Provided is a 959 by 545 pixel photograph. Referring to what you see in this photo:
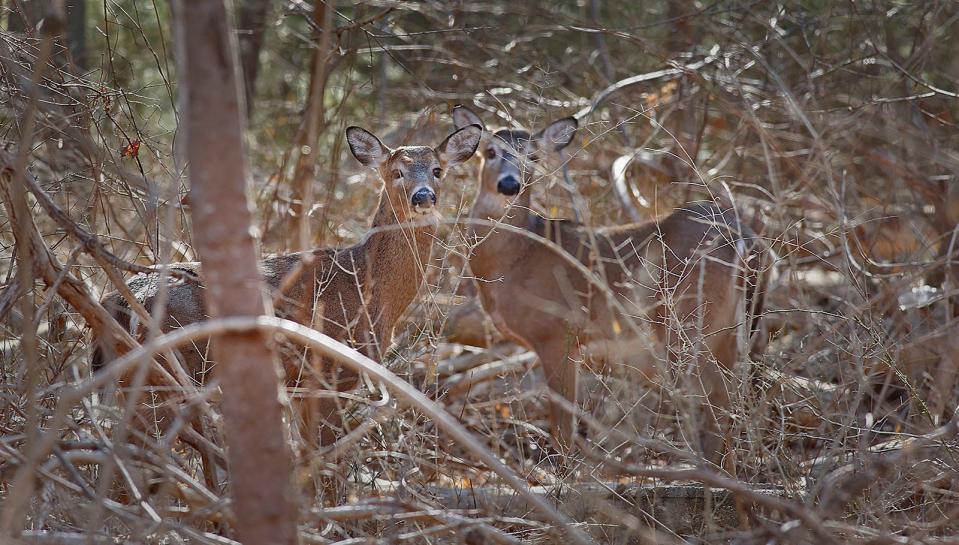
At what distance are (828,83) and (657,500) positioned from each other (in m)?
5.65

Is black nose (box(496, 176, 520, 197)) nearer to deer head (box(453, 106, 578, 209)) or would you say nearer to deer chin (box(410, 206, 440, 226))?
deer head (box(453, 106, 578, 209))

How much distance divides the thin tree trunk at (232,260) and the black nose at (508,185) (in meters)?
4.56

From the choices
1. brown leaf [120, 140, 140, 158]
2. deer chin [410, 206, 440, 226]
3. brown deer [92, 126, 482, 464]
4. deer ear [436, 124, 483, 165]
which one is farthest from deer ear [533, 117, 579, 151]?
brown leaf [120, 140, 140, 158]

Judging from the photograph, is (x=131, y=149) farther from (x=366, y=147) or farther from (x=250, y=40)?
(x=250, y=40)

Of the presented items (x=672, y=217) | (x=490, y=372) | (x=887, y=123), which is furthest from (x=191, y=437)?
(x=887, y=123)

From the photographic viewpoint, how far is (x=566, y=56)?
10172 mm

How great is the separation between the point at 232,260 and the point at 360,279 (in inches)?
132

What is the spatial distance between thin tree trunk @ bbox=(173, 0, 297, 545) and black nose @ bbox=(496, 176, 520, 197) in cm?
456

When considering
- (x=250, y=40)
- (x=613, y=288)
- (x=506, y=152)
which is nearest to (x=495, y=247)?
(x=506, y=152)

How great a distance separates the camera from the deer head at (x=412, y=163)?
6133mm

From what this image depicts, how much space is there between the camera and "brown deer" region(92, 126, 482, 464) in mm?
5246

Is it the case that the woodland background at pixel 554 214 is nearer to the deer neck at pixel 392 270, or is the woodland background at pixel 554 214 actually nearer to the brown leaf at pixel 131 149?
the brown leaf at pixel 131 149

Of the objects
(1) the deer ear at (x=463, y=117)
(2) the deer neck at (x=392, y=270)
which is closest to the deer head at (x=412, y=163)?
(2) the deer neck at (x=392, y=270)

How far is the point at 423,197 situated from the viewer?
602 cm
